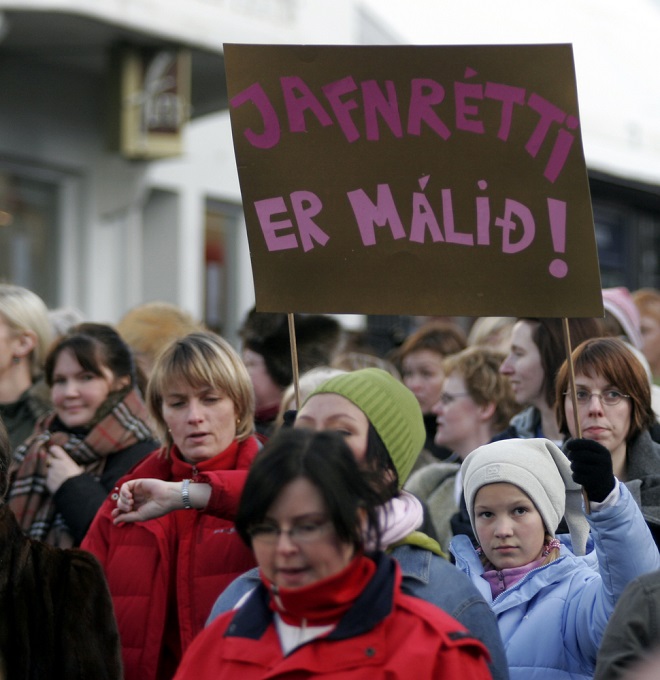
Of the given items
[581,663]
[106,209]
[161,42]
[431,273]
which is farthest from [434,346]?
[106,209]

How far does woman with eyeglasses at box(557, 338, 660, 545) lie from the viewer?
4289 millimetres

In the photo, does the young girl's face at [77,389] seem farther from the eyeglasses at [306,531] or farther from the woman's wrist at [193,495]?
the eyeglasses at [306,531]

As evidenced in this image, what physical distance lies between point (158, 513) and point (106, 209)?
9.08 m

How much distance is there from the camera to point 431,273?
4070mm

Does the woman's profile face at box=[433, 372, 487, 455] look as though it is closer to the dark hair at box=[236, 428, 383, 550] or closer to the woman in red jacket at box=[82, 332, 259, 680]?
the woman in red jacket at box=[82, 332, 259, 680]

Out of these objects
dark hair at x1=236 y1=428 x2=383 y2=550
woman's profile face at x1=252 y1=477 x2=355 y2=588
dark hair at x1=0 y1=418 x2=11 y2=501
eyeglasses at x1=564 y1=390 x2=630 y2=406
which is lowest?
woman's profile face at x1=252 y1=477 x2=355 y2=588

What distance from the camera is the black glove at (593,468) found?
3393 mm

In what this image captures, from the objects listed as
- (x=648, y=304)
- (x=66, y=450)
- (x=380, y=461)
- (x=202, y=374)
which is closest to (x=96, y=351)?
(x=66, y=450)

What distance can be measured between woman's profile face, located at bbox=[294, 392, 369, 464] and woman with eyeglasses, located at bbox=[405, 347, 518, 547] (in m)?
2.23

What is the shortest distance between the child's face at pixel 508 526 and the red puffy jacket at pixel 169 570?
644 millimetres

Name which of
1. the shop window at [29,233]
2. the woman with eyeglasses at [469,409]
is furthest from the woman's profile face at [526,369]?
the shop window at [29,233]

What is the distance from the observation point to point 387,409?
10.8 ft

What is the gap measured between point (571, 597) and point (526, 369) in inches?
56.9

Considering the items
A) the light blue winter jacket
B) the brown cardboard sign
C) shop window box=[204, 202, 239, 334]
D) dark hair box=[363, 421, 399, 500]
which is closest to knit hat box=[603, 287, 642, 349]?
the brown cardboard sign
